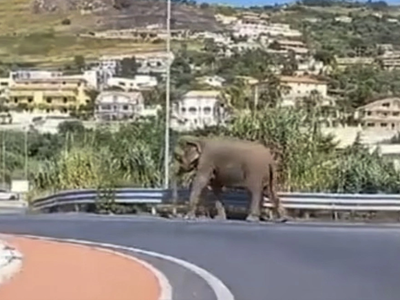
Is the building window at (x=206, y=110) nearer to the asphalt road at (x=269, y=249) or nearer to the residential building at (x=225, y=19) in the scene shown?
the residential building at (x=225, y=19)

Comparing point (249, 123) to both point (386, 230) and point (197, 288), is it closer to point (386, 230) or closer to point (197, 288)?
point (386, 230)

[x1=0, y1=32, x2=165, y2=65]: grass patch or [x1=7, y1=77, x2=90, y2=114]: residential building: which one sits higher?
[x1=0, y1=32, x2=165, y2=65]: grass patch

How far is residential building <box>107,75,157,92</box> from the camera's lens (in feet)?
207

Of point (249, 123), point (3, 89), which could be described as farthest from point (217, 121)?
point (3, 89)

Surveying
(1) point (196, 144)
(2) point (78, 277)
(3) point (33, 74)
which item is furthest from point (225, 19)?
(2) point (78, 277)

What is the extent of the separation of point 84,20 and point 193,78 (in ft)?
45.7

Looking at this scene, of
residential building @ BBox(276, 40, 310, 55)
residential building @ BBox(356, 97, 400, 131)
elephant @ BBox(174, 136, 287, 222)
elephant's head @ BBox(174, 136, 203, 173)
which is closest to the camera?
elephant @ BBox(174, 136, 287, 222)

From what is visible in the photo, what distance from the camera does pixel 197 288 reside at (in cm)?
1152

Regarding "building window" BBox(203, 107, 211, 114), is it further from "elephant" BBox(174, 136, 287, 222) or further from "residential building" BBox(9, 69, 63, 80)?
"elephant" BBox(174, 136, 287, 222)

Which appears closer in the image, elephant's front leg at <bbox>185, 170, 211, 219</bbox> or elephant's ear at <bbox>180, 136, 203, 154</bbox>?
elephant's front leg at <bbox>185, 170, 211, 219</bbox>

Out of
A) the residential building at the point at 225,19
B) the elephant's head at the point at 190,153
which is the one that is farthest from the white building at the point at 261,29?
the elephant's head at the point at 190,153

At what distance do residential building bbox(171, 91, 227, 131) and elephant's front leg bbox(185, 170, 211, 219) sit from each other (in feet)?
91.8

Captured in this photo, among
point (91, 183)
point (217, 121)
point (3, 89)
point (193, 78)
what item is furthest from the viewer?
point (3, 89)

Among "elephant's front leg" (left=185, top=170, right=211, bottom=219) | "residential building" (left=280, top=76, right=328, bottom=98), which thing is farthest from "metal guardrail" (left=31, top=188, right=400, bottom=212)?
"residential building" (left=280, top=76, right=328, bottom=98)
